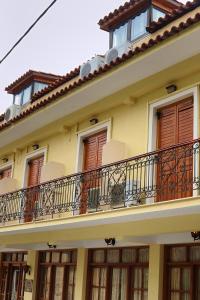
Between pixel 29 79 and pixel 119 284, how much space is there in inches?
423

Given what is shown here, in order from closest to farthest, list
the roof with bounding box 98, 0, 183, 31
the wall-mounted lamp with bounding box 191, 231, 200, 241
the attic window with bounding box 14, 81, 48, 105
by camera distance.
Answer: the wall-mounted lamp with bounding box 191, 231, 200, 241 < the roof with bounding box 98, 0, 183, 31 < the attic window with bounding box 14, 81, 48, 105

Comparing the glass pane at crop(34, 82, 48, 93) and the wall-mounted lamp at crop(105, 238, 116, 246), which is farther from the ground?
the glass pane at crop(34, 82, 48, 93)

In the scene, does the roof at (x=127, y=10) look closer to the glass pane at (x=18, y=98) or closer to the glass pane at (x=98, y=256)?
the glass pane at (x=18, y=98)

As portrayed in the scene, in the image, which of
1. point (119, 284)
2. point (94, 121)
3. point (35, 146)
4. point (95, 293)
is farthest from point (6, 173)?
point (119, 284)

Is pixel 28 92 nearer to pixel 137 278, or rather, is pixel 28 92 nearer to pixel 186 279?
pixel 137 278

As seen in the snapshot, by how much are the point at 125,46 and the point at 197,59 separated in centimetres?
390

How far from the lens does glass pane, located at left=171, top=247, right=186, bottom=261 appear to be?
10.8 m

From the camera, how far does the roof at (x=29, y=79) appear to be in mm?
20281

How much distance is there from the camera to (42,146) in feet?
53.7

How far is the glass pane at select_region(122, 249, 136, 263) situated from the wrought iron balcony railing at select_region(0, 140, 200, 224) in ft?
4.26

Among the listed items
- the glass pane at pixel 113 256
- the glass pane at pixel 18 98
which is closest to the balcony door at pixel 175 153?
the glass pane at pixel 113 256

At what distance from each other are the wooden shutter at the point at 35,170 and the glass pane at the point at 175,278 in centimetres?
657

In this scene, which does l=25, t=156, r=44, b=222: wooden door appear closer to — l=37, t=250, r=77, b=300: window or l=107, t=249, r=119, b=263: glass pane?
l=37, t=250, r=77, b=300: window

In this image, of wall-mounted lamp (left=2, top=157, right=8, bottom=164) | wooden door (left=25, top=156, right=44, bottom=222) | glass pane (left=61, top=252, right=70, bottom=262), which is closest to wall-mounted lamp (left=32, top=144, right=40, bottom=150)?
wooden door (left=25, top=156, right=44, bottom=222)
